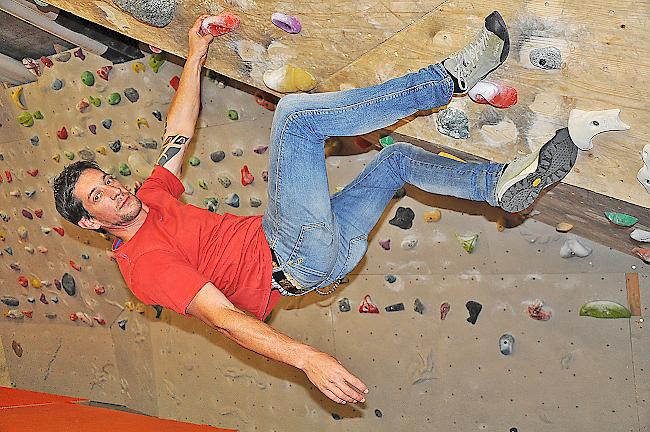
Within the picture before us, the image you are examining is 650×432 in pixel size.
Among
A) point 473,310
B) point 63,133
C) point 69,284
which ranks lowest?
point 69,284

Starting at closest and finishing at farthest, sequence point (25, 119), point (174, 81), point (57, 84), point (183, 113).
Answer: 1. point (183, 113)
2. point (174, 81)
3. point (57, 84)
4. point (25, 119)

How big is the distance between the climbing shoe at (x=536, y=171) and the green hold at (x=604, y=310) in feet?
3.01

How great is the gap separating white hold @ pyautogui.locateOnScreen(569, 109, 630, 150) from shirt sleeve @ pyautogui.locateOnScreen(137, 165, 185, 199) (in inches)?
48.8

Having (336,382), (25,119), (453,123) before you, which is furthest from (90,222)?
(25,119)

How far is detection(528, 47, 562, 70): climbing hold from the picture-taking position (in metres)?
1.96

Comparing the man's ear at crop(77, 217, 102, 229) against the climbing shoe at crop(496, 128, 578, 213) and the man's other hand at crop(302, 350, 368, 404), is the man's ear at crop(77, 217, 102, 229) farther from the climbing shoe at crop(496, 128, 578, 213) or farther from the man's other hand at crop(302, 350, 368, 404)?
the climbing shoe at crop(496, 128, 578, 213)

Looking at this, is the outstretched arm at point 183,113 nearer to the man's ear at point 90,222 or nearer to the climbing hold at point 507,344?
the man's ear at point 90,222

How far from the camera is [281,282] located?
2.28 m

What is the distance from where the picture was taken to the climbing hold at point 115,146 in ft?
13.6

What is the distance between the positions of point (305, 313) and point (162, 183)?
141cm

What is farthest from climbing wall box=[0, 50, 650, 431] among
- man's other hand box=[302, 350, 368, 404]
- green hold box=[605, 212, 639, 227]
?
man's other hand box=[302, 350, 368, 404]

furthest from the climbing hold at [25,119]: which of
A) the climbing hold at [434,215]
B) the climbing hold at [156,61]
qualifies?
the climbing hold at [434,215]

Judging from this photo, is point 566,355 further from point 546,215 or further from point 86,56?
point 86,56

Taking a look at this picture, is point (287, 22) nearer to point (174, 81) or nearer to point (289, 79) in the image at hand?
point (289, 79)
